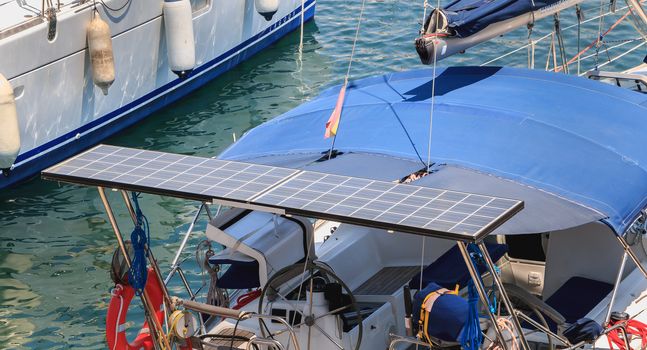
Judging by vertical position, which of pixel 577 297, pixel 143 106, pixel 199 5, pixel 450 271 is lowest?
pixel 143 106

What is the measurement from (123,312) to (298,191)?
1.96 meters

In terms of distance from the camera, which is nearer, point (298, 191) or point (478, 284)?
point (478, 284)

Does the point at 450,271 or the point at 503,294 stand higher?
the point at 503,294

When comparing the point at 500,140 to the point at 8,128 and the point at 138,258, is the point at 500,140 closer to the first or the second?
the point at 138,258

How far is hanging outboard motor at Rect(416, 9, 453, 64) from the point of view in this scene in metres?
10.1

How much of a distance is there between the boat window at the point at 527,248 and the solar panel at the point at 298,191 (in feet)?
10.2

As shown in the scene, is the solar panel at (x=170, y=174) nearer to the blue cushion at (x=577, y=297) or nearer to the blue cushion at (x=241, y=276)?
the blue cushion at (x=241, y=276)

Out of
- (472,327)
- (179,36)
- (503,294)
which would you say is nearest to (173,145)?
(179,36)

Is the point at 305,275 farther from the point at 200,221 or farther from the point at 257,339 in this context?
the point at 200,221

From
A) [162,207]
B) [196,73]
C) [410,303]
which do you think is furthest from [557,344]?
[196,73]

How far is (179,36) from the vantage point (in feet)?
57.3

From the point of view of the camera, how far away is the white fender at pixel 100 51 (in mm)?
15820

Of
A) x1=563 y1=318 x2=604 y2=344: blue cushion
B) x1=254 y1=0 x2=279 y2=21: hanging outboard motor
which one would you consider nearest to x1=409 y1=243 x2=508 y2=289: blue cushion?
x1=563 y1=318 x2=604 y2=344: blue cushion

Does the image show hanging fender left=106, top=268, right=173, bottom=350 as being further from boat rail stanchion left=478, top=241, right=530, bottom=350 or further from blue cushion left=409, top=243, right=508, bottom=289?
boat rail stanchion left=478, top=241, right=530, bottom=350
